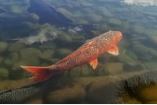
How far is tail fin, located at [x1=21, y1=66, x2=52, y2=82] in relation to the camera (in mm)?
1749

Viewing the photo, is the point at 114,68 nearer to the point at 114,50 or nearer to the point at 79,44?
the point at 114,50

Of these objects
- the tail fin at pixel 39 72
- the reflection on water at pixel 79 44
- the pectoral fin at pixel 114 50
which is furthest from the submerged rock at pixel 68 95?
the pectoral fin at pixel 114 50

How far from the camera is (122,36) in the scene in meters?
2.15

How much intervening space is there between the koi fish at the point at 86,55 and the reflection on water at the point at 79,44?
4cm

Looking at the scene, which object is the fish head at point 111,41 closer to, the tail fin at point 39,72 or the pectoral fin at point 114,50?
the pectoral fin at point 114,50

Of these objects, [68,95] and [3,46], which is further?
[3,46]

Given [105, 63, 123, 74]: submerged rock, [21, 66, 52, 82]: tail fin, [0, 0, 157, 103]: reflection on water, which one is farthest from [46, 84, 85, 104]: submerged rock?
[105, 63, 123, 74]: submerged rock

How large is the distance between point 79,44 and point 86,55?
6.2 inches

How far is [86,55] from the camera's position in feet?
6.17

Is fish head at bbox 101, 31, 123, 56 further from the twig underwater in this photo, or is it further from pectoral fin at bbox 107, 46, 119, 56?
the twig underwater

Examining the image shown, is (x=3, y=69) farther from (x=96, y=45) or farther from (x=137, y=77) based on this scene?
(x=137, y=77)

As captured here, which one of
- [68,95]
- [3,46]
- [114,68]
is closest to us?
[68,95]

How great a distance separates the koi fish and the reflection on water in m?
0.04

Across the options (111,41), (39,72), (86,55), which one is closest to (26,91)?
(39,72)
